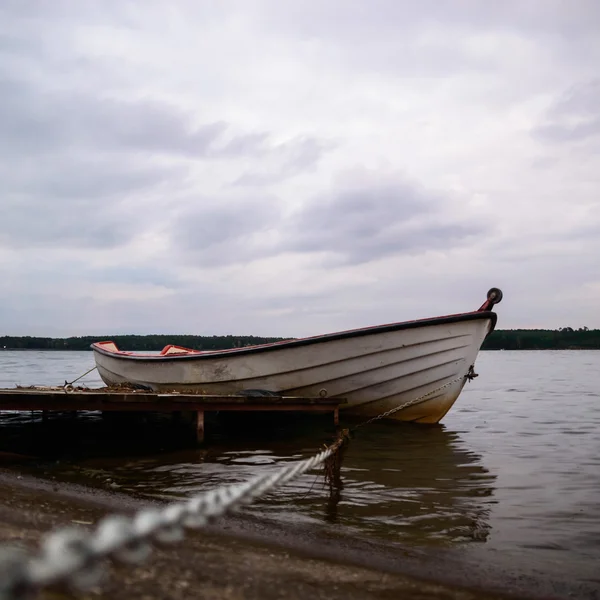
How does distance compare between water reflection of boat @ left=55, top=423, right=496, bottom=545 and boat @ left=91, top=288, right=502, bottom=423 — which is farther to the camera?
boat @ left=91, top=288, right=502, bottom=423

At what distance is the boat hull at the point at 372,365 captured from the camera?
10.6 metres

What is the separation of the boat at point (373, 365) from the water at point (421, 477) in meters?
0.65

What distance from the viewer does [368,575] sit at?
3.53 m

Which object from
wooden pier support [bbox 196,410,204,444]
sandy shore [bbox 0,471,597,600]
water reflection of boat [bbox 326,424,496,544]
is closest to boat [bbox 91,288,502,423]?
water reflection of boat [bbox 326,424,496,544]

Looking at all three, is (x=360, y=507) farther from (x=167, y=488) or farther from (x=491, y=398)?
(x=491, y=398)

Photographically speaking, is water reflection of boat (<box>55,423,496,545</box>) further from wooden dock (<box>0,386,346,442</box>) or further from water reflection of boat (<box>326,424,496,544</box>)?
wooden dock (<box>0,386,346,442</box>)

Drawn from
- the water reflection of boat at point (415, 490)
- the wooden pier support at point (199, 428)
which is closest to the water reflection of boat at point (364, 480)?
the water reflection of boat at point (415, 490)

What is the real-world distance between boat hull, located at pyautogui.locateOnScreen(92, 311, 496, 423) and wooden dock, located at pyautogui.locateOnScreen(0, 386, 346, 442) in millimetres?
696

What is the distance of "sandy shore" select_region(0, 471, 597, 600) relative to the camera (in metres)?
3.08

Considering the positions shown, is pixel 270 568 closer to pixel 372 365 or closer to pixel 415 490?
pixel 415 490

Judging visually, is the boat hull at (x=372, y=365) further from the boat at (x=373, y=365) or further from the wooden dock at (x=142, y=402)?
the wooden dock at (x=142, y=402)

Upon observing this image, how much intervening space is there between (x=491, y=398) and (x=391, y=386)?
11.5 meters

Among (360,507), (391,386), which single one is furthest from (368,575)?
(391,386)

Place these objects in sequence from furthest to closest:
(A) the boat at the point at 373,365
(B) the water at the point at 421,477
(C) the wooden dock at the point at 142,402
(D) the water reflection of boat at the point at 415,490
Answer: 1. (A) the boat at the point at 373,365
2. (C) the wooden dock at the point at 142,402
3. (D) the water reflection of boat at the point at 415,490
4. (B) the water at the point at 421,477
